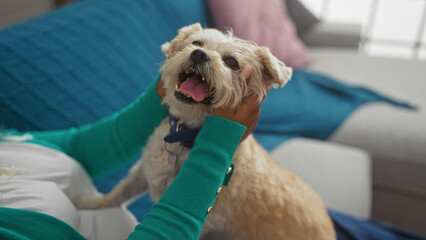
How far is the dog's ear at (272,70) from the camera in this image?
2.31 feet

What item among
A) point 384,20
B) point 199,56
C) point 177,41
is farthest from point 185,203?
point 384,20

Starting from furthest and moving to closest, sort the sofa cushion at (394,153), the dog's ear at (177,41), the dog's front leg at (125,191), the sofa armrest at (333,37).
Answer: the sofa armrest at (333,37) → the sofa cushion at (394,153) → the dog's front leg at (125,191) → the dog's ear at (177,41)

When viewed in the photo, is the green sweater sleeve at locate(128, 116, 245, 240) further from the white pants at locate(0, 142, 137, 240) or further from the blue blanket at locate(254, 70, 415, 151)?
the blue blanket at locate(254, 70, 415, 151)

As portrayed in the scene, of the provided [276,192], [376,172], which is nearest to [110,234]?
[276,192]

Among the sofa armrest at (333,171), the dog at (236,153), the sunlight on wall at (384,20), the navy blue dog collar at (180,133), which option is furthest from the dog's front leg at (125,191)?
the sunlight on wall at (384,20)

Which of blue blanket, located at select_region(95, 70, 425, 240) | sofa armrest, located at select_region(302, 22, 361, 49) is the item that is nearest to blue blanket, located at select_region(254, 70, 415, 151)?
blue blanket, located at select_region(95, 70, 425, 240)

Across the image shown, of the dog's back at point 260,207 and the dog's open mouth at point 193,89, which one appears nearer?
the dog's open mouth at point 193,89

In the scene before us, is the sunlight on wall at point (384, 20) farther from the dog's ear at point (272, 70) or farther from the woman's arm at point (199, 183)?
the woman's arm at point (199, 183)

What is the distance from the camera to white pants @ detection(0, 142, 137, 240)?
2.09ft

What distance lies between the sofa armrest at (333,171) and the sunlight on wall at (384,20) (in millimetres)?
2578

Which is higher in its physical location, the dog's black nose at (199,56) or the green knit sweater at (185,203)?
the dog's black nose at (199,56)

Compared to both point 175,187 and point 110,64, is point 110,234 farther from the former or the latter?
point 110,64

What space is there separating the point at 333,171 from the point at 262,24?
1.05m

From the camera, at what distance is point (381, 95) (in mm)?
1995
